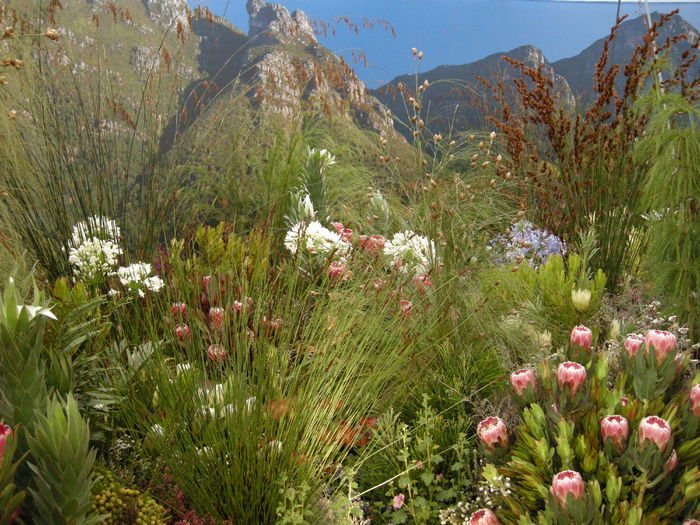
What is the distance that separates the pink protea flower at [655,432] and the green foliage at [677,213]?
1.48 metres

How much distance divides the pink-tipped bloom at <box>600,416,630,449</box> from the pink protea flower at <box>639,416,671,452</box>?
5cm

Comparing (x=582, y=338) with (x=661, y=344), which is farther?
(x=582, y=338)

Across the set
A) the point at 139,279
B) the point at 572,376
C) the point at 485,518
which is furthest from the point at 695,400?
the point at 139,279

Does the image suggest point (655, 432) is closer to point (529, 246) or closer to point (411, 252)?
point (411, 252)

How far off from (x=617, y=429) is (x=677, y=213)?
1767 mm

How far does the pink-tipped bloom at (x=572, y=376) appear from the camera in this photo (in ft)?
4.87

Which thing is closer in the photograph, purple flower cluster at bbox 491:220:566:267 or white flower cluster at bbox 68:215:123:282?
white flower cluster at bbox 68:215:123:282

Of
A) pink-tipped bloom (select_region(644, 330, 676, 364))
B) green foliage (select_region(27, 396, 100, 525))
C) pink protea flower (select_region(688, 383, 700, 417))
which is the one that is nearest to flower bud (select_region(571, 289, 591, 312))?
pink-tipped bloom (select_region(644, 330, 676, 364))

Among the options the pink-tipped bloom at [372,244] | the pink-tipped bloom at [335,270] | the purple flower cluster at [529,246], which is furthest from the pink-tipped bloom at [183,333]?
the purple flower cluster at [529,246]

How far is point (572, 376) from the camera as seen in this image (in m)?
1.49

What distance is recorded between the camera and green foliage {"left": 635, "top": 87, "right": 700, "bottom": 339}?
266 cm

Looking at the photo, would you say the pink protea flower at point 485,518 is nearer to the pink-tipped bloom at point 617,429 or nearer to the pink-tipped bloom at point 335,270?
the pink-tipped bloom at point 617,429

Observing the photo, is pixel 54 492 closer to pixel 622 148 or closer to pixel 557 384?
pixel 557 384

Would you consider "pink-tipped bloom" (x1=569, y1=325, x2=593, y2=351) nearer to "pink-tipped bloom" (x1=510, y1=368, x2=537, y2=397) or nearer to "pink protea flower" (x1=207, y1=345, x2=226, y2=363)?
"pink-tipped bloom" (x1=510, y1=368, x2=537, y2=397)
